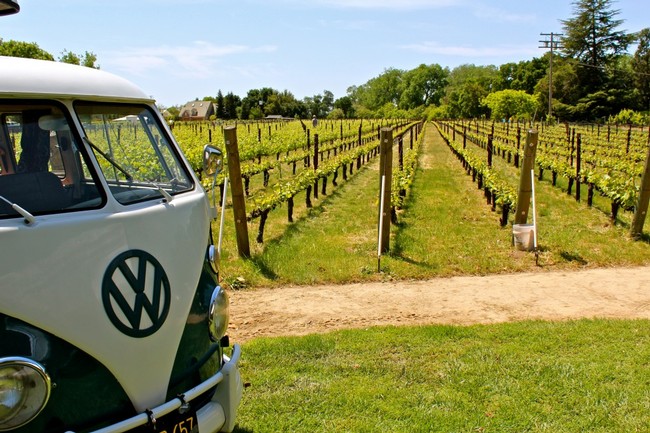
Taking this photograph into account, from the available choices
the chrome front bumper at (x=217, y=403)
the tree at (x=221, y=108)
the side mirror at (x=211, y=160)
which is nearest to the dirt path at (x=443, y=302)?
the side mirror at (x=211, y=160)

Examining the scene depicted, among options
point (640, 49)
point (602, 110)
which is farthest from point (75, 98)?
point (640, 49)

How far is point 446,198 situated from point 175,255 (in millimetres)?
11528

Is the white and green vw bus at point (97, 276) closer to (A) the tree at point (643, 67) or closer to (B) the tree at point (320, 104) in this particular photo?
(A) the tree at point (643, 67)

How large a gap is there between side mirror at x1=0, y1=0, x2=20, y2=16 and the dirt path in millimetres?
3309

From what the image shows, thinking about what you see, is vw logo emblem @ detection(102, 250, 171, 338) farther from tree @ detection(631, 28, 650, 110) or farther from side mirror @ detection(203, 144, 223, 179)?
tree @ detection(631, 28, 650, 110)

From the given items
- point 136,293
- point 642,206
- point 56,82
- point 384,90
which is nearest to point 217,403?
point 136,293

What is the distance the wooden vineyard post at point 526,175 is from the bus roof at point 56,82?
267 inches

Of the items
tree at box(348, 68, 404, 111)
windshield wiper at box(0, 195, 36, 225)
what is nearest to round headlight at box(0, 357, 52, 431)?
windshield wiper at box(0, 195, 36, 225)

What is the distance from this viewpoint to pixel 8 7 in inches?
169

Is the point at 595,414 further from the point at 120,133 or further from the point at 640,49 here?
the point at 640,49

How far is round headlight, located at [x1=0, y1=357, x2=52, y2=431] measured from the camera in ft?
6.77

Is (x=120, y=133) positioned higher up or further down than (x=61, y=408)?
higher up

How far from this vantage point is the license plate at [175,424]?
7.94 ft

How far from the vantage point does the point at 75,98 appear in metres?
2.80
